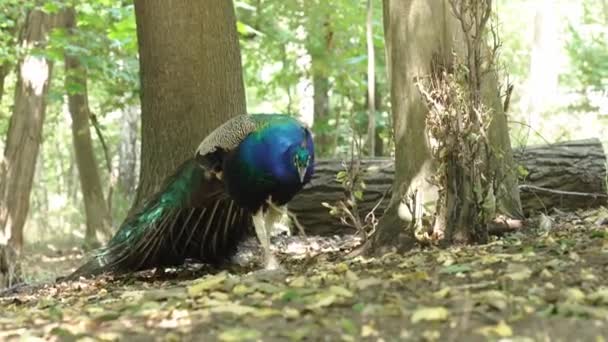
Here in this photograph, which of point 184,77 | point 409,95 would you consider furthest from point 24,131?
point 409,95

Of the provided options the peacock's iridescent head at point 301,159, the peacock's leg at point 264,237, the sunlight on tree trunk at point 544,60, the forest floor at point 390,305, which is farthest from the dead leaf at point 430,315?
the sunlight on tree trunk at point 544,60

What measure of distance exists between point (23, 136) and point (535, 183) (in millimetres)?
6554

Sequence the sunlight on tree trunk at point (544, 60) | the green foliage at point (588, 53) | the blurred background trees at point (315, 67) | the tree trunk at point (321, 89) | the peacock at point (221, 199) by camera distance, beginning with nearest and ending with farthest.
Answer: the peacock at point (221, 199) < the blurred background trees at point (315, 67) < the tree trunk at point (321, 89) < the sunlight on tree trunk at point (544, 60) < the green foliage at point (588, 53)

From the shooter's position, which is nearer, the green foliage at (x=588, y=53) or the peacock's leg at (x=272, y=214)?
the peacock's leg at (x=272, y=214)

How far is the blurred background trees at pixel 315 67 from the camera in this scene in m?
10.8

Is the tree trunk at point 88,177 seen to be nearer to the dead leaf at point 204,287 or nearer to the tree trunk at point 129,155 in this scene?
the tree trunk at point 129,155

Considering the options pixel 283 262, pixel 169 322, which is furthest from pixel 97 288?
pixel 169 322

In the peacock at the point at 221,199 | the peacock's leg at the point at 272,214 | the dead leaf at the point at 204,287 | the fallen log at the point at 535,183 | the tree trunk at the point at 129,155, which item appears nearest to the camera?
the dead leaf at the point at 204,287

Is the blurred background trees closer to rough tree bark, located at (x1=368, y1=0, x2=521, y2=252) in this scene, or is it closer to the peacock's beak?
rough tree bark, located at (x1=368, y1=0, x2=521, y2=252)

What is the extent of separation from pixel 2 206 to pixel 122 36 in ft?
8.62

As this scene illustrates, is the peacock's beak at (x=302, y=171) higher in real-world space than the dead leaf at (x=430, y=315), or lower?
higher

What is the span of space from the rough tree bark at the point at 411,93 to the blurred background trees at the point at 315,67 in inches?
14.8

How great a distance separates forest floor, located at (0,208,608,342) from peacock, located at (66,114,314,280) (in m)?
1.00

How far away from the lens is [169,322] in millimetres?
3445
